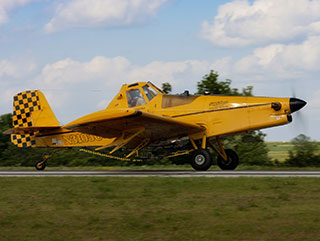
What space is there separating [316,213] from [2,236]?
17.4 feet

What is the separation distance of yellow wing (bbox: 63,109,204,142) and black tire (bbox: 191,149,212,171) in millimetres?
931

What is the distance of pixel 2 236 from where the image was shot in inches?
301

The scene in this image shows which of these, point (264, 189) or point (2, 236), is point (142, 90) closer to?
point (264, 189)

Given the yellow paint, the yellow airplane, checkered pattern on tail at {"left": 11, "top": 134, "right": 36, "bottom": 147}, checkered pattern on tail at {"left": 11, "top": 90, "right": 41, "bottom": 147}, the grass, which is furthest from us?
checkered pattern on tail at {"left": 11, "top": 90, "right": 41, "bottom": 147}

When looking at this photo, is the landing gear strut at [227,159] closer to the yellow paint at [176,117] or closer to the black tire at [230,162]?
the black tire at [230,162]

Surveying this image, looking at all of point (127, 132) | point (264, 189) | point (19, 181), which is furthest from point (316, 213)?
point (127, 132)

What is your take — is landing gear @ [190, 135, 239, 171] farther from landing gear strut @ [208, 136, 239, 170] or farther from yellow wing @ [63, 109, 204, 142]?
yellow wing @ [63, 109, 204, 142]

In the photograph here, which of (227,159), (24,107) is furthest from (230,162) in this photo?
(24,107)

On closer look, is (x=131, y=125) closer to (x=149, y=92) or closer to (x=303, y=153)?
(x=149, y=92)

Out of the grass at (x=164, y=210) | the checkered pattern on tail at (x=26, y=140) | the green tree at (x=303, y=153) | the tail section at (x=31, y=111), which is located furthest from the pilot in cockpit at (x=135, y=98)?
the green tree at (x=303, y=153)

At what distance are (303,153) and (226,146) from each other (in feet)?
13.5

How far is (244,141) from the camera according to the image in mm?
25203

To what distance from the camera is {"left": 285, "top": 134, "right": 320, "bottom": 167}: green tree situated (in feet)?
72.0

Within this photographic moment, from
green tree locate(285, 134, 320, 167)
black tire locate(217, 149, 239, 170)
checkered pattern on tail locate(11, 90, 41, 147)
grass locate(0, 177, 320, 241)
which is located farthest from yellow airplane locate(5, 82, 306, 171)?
green tree locate(285, 134, 320, 167)
